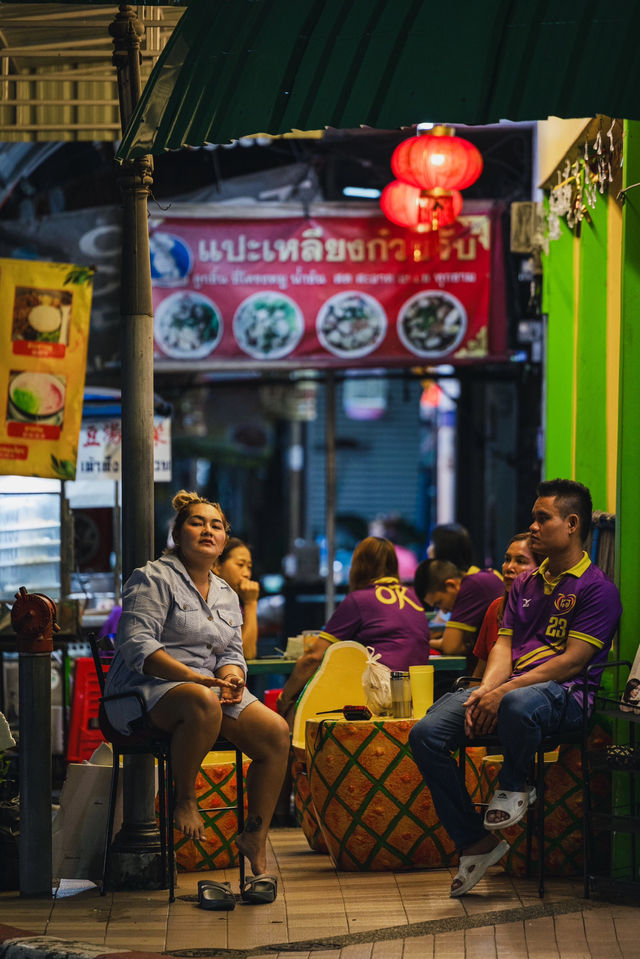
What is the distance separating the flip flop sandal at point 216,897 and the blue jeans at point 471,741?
1.05 meters

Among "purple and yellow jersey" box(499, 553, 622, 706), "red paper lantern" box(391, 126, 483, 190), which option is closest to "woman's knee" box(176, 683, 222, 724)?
"purple and yellow jersey" box(499, 553, 622, 706)

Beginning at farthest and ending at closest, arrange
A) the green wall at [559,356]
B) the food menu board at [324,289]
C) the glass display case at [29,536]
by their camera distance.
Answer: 1. the food menu board at [324,289]
2. the glass display case at [29,536]
3. the green wall at [559,356]

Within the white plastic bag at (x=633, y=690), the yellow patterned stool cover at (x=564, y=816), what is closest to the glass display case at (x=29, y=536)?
the yellow patterned stool cover at (x=564, y=816)

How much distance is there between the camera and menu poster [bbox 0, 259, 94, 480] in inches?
377

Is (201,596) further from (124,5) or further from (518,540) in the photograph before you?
(124,5)

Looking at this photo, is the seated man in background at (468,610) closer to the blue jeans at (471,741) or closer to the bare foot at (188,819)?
the blue jeans at (471,741)

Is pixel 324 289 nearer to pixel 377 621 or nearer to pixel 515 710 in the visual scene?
pixel 377 621

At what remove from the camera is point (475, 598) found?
8398 mm

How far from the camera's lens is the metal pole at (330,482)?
483 inches

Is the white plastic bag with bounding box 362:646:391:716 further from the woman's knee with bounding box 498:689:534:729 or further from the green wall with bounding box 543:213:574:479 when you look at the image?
the green wall with bounding box 543:213:574:479

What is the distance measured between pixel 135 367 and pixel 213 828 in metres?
2.43

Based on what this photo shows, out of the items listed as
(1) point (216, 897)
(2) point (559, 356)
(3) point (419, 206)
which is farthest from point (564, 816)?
(3) point (419, 206)

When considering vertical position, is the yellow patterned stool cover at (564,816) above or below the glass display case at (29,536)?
below

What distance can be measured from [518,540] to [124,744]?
274 cm
